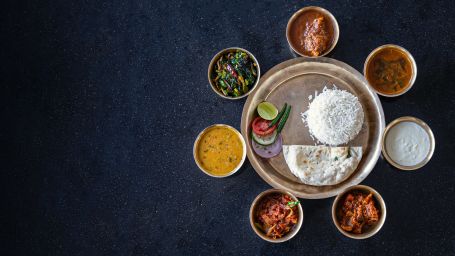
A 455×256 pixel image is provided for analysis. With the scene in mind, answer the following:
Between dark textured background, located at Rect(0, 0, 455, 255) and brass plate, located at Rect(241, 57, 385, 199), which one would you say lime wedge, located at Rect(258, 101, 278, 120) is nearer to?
brass plate, located at Rect(241, 57, 385, 199)

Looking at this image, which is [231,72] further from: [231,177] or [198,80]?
[231,177]

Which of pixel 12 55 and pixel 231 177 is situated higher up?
pixel 12 55

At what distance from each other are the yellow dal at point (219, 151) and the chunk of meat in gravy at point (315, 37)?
773mm

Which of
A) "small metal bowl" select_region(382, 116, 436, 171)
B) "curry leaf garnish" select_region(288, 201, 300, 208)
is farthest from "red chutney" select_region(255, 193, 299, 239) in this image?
"small metal bowl" select_region(382, 116, 436, 171)

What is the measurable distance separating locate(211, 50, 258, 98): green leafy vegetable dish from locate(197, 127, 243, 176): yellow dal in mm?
274

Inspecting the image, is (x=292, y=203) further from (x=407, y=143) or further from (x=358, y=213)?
(x=407, y=143)

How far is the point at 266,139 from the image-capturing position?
3.22 m

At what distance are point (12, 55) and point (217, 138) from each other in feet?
5.51

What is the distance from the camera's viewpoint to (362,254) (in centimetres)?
325

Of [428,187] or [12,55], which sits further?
[12,55]

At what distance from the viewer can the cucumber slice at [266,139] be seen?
3.21 m

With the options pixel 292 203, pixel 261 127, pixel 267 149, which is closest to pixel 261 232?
pixel 292 203

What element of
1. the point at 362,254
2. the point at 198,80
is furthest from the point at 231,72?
the point at 362,254

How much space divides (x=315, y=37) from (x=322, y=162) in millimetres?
837
